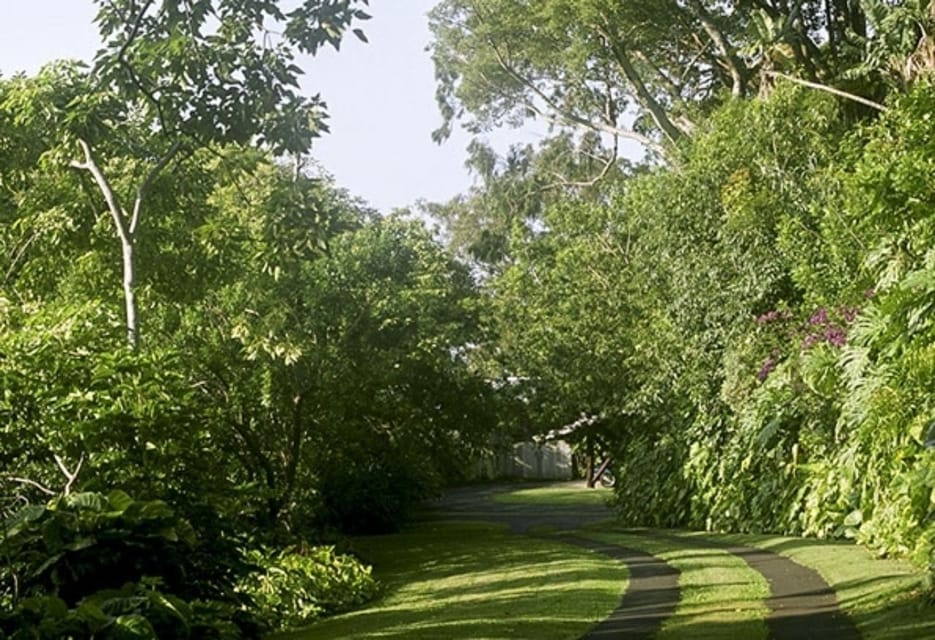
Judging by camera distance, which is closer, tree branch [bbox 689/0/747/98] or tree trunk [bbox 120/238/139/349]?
tree trunk [bbox 120/238/139/349]

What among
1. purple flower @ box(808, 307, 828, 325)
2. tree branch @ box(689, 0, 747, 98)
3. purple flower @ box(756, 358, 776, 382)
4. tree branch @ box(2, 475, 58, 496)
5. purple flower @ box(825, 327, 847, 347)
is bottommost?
tree branch @ box(2, 475, 58, 496)

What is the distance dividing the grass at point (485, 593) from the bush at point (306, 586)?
0.42 metres

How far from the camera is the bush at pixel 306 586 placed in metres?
Result: 13.6

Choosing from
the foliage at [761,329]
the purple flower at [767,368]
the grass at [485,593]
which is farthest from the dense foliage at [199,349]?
the purple flower at [767,368]

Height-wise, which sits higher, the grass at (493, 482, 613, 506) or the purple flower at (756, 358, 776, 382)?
the purple flower at (756, 358, 776, 382)

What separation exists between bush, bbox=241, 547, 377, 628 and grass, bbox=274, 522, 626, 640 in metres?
0.42

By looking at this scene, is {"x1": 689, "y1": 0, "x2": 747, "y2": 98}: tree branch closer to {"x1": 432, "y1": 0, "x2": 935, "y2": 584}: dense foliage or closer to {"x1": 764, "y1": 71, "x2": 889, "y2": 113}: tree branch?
{"x1": 432, "y1": 0, "x2": 935, "y2": 584}: dense foliage

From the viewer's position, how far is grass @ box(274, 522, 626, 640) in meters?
11.2

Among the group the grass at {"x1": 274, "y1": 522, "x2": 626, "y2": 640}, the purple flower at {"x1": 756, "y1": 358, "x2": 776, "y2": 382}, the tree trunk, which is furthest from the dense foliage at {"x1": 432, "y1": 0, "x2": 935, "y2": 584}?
the tree trunk

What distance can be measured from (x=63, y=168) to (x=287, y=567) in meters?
5.84

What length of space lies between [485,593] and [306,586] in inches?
89.8

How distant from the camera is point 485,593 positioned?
14180mm

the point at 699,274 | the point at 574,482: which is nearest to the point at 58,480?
the point at 699,274

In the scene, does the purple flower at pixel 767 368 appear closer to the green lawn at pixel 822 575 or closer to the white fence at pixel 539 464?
the green lawn at pixel 822 575
